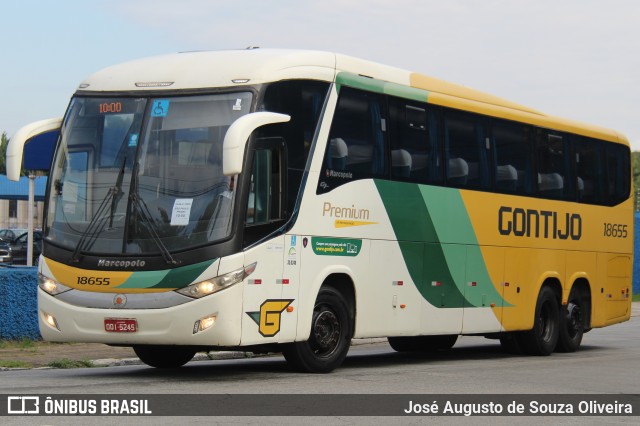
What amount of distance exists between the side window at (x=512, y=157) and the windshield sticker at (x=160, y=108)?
647 cm

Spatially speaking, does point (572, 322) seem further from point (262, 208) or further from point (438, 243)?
point (262, 208)

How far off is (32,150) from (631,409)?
13.3m

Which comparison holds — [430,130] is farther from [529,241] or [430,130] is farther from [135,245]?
[135,245]

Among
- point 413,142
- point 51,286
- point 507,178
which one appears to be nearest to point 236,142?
point 51,286

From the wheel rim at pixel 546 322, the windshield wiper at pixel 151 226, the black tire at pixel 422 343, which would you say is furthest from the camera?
the wheel rim at pixel 546 322

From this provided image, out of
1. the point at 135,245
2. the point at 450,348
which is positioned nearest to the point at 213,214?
the point at 135,245

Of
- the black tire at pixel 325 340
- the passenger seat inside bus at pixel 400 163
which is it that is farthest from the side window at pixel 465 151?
the black tire at pixel 325 340

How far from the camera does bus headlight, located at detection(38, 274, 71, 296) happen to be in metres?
13.2

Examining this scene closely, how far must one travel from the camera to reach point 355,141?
48.5 ft

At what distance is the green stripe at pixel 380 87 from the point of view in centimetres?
1473

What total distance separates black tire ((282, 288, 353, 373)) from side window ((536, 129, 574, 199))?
603 centimetres

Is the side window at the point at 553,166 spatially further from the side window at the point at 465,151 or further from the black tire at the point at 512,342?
the black tire at the point at 512,342

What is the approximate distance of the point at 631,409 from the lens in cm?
1145

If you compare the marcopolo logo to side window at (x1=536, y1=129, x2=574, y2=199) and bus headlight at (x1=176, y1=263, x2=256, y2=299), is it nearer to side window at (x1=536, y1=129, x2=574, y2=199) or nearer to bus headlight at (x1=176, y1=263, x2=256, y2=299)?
bus headlight at (x1=176, y1=263, x2=256, y2=299)
